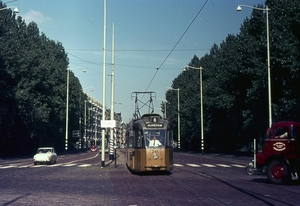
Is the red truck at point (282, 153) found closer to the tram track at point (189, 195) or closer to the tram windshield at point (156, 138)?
the tram track at point (189, 195)

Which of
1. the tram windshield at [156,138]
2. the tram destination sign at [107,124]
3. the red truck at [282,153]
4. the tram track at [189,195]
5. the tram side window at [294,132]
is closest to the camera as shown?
the tram track at [189,195]

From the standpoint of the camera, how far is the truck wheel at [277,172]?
20203mm

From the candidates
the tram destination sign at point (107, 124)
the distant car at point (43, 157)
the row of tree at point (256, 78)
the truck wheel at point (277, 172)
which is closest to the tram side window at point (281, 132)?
the truck wheel at point (277, 172)

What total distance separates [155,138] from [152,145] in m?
0.46

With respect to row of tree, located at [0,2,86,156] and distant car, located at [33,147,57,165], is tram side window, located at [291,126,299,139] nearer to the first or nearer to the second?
distant car, located at [33,147,57,165]

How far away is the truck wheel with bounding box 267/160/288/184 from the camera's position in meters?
20.2

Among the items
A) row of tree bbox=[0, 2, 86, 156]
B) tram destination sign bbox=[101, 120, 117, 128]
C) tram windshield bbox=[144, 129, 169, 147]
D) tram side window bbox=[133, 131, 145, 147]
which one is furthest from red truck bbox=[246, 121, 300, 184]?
row of tree bbox=[0, 2, 86, 156]

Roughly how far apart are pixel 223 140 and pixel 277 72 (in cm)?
3139

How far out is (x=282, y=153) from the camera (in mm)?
20328

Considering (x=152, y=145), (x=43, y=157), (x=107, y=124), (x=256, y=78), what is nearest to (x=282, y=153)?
(x=152, y=145)

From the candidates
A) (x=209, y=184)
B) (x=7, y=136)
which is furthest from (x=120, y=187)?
(x=7, y=136)

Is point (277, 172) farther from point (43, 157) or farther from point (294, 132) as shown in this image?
point (43, 157)

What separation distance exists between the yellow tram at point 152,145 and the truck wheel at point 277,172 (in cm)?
623

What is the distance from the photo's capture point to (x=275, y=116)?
40.2 metres
